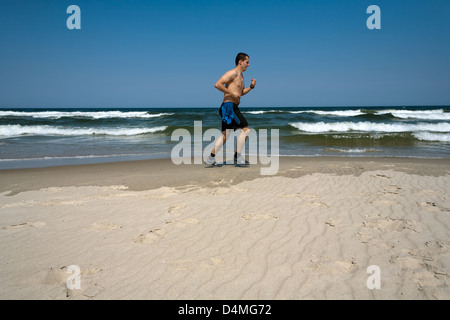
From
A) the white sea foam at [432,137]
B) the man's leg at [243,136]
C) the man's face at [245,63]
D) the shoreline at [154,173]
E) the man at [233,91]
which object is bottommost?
A: the shoreline at [154,173]

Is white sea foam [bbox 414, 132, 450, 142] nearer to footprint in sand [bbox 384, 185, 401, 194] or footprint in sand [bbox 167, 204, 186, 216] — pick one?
footprint in sand [bbox 384, 185, 401, 194]

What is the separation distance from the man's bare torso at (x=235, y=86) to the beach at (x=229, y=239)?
170 cm

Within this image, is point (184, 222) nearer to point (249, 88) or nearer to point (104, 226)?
point (104, 226)

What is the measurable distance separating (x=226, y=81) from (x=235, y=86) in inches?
8.5

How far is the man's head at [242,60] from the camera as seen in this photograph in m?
5.88

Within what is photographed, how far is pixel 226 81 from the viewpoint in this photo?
5.83 m

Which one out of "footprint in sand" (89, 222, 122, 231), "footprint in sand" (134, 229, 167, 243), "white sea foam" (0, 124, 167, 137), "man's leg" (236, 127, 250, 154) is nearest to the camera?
"footprint in sand" (134, 229, 167, 243)

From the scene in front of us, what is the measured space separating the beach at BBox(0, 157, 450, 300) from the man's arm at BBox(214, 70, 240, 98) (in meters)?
1.75

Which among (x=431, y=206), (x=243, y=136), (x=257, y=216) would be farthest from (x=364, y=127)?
(x=257, y=216)

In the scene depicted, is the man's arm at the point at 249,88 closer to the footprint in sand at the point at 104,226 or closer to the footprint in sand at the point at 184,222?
the footprint in sand at the point at 184,222

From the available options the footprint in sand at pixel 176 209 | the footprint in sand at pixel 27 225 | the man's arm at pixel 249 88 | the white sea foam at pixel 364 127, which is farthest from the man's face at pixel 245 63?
the white sea foam at pixel 364 127

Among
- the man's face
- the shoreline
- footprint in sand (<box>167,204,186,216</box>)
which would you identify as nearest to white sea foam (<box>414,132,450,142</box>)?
the shoreline

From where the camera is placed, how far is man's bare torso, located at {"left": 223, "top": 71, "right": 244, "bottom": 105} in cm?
591

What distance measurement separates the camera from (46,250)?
8.95 feet
